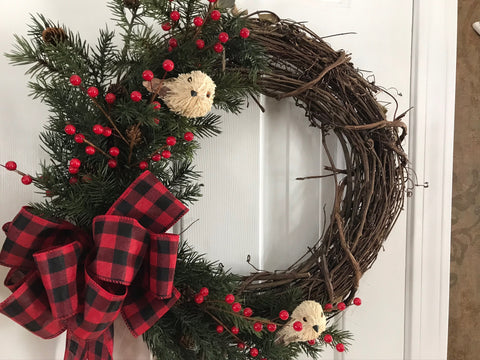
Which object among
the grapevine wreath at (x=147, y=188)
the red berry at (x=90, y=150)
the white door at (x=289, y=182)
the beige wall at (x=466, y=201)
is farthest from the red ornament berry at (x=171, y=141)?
the beige wall at (x=466, y=201)

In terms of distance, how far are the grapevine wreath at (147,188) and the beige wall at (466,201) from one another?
0.40 m

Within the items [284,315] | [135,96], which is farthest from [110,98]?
[284,315]

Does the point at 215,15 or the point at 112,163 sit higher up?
the point at 215,15

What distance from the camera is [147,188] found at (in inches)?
24.6

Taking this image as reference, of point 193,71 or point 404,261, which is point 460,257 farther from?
point 193,71

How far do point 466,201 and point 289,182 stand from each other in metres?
0.52

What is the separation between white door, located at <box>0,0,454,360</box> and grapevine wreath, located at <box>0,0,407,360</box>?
0.32 feet

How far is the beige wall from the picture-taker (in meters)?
1.10

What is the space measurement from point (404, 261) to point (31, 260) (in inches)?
32.8

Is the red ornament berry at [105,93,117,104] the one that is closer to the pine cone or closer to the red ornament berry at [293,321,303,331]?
the pine cone

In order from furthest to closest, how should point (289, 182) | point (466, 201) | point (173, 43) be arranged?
point (466, 201) → point (289, 182) → point (173, 43)

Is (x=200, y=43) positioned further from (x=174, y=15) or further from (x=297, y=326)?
(x=297, y=326)

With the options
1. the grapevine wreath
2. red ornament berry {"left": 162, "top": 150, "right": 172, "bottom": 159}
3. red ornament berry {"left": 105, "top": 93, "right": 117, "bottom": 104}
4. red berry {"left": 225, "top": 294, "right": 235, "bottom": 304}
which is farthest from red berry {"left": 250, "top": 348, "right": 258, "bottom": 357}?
red ornament berry {"left": 105, "top": 93, "right": 117, "bottom": 104}

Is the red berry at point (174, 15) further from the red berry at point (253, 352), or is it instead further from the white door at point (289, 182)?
the red berry at point (253, 352)
